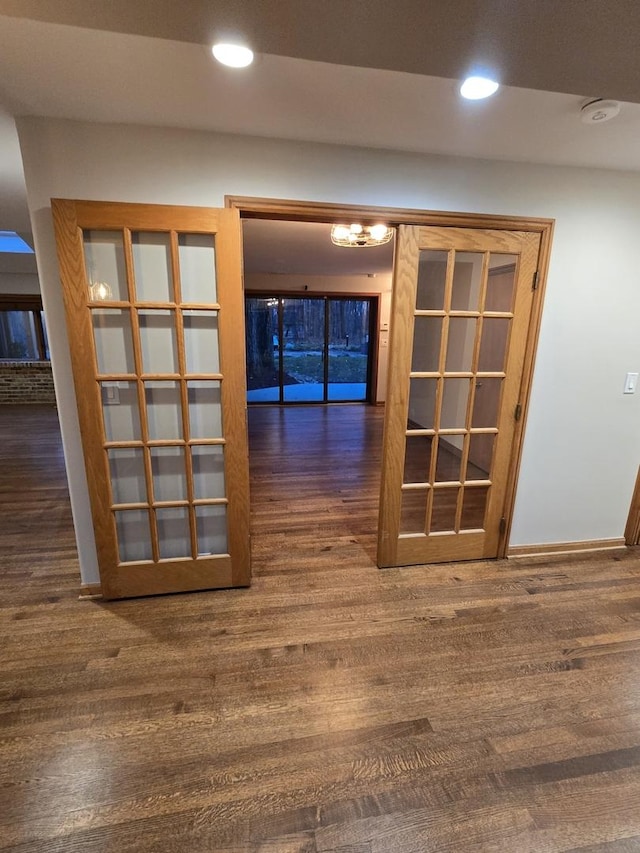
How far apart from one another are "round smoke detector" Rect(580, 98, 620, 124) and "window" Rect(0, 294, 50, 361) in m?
8.73

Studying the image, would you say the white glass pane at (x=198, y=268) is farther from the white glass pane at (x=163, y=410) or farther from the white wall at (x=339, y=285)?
the white wall at (x=339, y=285)

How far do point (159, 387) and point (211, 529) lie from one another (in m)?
0.88

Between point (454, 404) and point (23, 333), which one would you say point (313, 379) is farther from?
point (454, 404)

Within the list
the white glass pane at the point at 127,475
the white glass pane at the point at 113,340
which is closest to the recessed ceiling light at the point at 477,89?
the white glass pane at the point at 113,340

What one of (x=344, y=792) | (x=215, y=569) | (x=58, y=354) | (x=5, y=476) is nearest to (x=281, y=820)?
(x=344, y=792)

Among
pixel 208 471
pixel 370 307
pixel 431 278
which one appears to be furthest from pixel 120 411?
pixel 370 307

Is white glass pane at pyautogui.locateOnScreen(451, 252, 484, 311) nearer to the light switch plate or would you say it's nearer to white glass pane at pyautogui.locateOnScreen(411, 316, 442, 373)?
white glass pane at pyautogui.locateOnScreen(411, 316, 442, 373)

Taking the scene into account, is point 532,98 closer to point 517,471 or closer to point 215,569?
point 517,471

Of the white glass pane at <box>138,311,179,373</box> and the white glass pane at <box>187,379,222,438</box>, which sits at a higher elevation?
the white glass pane at <box>138,311,179,373</box>

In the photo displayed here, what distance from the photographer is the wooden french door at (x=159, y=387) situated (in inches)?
73.1

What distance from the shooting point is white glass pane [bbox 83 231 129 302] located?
6.14 feet

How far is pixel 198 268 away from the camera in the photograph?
1.97 m

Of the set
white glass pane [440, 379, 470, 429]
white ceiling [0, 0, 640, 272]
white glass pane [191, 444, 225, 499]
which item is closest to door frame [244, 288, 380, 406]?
white ceiling [0, 0, 640, 272]

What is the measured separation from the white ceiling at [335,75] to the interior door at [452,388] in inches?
18.4
